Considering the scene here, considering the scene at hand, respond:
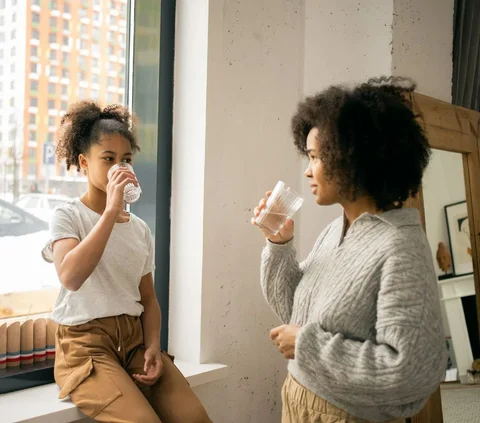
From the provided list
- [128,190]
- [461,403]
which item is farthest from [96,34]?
[461,403]

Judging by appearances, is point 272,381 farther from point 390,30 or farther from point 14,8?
point 14,8

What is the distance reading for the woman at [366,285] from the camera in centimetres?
118

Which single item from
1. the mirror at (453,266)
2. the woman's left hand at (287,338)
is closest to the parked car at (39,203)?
the woman's left hand at (287,338)

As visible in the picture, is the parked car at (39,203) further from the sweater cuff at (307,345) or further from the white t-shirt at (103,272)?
the sweater cuff at (307,345)

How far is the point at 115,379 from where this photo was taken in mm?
1547

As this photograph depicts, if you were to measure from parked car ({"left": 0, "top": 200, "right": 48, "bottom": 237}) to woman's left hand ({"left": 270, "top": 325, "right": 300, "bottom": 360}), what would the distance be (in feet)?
3.13

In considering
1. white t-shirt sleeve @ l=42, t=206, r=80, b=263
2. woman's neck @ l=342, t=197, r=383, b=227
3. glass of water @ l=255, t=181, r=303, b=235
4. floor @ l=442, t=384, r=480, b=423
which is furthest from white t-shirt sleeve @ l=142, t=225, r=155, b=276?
floor @ l=442, t=384, r=480, b=423

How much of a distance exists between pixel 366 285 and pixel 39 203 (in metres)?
1.17

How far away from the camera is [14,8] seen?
1.87 metres

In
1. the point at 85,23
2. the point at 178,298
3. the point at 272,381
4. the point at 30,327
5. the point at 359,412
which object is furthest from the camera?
the point at 272,381

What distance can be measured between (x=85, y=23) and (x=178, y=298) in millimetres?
1057

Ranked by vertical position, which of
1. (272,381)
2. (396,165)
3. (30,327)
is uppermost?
(396,165)

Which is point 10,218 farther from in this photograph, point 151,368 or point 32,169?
point 151,368

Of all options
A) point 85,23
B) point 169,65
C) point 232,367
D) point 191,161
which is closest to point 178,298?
point 232,367
